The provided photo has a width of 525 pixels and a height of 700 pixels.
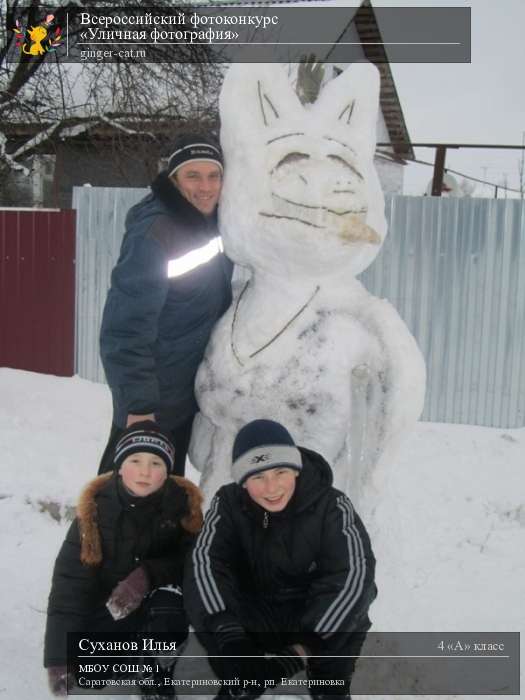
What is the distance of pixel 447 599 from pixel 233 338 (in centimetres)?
154

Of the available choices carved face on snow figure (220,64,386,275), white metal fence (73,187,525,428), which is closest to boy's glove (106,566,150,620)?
carved face on snow figure (220,64,386,275)

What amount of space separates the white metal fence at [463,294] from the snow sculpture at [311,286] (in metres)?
3.28

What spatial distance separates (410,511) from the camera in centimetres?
432

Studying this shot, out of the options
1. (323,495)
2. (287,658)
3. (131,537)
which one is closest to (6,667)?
(131,537)

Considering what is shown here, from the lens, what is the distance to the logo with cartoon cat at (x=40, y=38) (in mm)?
7629

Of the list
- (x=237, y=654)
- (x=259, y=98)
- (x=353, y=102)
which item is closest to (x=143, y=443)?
(x=237, y=654)

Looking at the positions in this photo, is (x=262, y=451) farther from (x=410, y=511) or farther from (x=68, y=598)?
(x=410, y=511)

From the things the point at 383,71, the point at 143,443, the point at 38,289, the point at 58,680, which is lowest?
the point at 58,680

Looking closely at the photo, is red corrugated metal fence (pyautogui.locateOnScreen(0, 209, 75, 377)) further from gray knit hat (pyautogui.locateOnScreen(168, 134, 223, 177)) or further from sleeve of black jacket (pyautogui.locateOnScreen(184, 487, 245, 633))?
sleeve of black jacket (pyautogui.locateOnScreen(184, 487, 245, 633))

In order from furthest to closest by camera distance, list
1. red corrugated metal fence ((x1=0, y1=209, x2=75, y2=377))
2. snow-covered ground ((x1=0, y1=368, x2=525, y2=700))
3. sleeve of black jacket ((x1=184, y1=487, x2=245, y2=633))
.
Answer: red corrugated metal fence ((x1=0, y1=209, x2=75, y2=377)) → snow-covered ground ((x1=0, y1=368, x2=525, y2=700)) → sleeve of black jacket ((x1=184, y1=487, x2=245, y2=633))

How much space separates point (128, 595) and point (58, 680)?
0.30 meters

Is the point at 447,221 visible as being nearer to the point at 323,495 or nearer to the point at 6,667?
the point at 323,495

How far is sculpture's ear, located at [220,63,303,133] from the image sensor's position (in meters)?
2.54

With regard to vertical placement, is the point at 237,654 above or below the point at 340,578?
below
